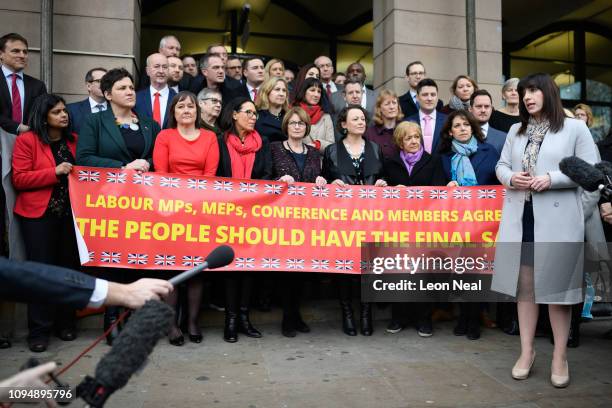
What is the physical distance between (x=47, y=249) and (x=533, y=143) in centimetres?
455

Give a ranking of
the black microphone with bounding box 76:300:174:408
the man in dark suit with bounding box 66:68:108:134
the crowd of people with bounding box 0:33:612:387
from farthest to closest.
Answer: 1. the man in dark suit with bounding box 66:68:108:134
2. the crowd of people with bounding box 0:33:612:387
3. the black microphone with bounding box 76:300:174:408

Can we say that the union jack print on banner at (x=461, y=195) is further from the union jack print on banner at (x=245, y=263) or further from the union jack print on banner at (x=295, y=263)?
the union jack print on banner at (x=245, y=263)

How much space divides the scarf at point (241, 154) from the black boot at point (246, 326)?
1428 millimetres

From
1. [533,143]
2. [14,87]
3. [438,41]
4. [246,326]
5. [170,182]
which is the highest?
[438,41]

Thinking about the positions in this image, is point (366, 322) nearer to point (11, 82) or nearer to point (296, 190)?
point (296, 190)

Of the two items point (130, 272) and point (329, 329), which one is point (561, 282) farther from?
point (130, 272)

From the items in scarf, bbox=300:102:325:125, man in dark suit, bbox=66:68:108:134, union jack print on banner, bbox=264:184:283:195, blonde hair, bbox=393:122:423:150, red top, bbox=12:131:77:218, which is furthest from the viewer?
scarf, bbox=300:102:325:125

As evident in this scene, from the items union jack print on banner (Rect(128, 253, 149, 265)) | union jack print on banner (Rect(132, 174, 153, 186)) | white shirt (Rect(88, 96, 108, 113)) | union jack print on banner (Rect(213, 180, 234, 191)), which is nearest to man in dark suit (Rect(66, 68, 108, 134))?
white shirt (Rect(88, 96, 108, 113))

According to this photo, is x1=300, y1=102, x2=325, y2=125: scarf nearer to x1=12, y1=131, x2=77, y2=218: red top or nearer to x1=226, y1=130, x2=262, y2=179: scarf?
x1=226, y1=130, x2=262, y2=179: scarf

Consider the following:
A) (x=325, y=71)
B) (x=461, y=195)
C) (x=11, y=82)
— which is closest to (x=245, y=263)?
(x=461, y=195)

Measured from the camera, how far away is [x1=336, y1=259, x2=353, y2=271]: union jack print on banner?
20.0ft

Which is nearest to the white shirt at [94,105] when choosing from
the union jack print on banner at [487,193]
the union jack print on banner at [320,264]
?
the union jack print on banner at [320,264]

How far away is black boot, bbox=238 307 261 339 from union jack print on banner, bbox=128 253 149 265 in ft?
3.66

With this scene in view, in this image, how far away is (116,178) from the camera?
5781 millimetres
